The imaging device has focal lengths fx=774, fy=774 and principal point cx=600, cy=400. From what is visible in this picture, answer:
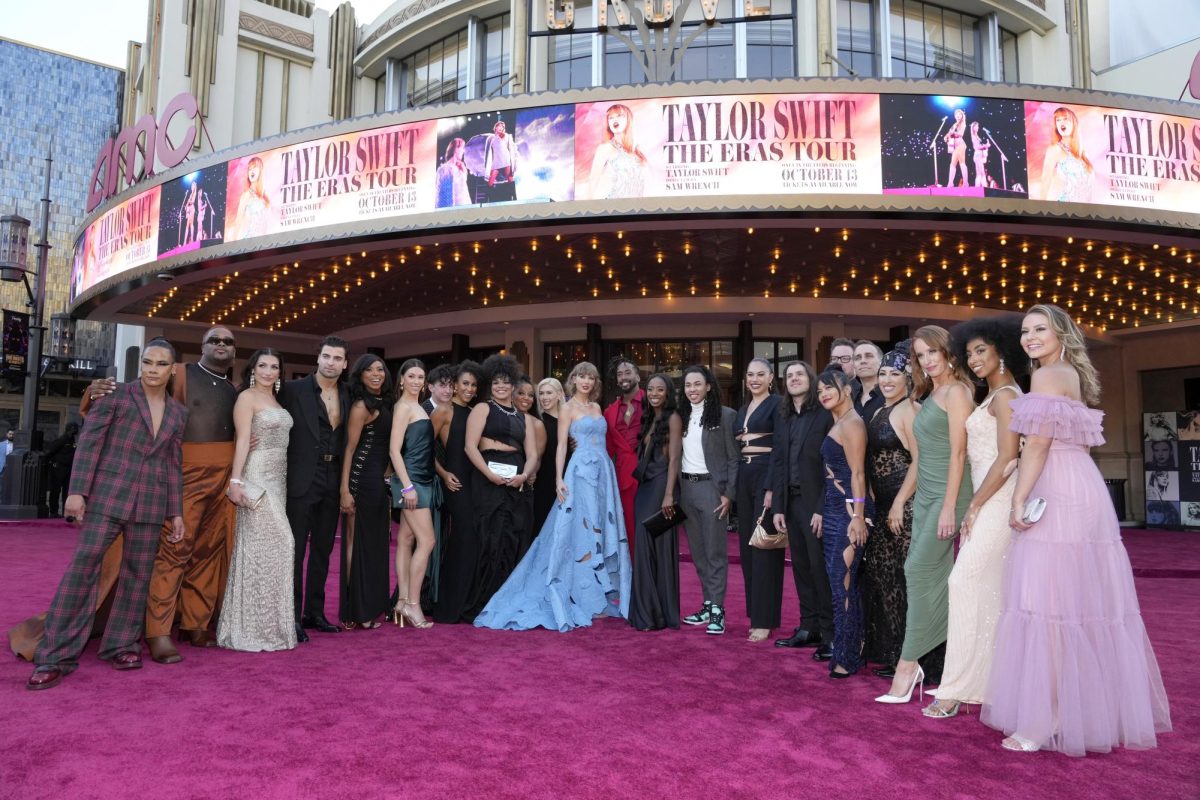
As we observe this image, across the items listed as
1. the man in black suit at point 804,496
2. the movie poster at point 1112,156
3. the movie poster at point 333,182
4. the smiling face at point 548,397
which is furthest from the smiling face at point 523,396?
the movie poster at point 1112,156

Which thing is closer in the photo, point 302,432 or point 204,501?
point 204,501

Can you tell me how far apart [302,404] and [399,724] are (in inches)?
94.1

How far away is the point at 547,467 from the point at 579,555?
2.60 feet

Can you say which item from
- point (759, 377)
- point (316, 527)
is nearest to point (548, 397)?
point (759, 377)

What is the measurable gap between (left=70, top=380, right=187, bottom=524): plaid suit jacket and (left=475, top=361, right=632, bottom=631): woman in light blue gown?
7.22 feet

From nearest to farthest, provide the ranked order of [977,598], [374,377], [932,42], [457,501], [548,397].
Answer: [977,598]
[374,377]
[457,501]
[548,397]
[932,42]

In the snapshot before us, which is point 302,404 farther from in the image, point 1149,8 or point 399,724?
point 1149,8

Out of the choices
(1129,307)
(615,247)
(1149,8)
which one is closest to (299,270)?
(615,247)

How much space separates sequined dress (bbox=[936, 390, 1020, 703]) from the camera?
11.0 ft

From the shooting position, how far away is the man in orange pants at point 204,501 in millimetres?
4469

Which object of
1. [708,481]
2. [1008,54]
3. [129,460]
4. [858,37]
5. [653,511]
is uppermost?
[1008,54]

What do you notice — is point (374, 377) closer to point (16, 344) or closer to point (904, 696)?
point (904, 696)

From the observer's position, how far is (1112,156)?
896 centimetres

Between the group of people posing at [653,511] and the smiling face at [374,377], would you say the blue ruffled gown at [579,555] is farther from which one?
the smiling face at [374,377]
